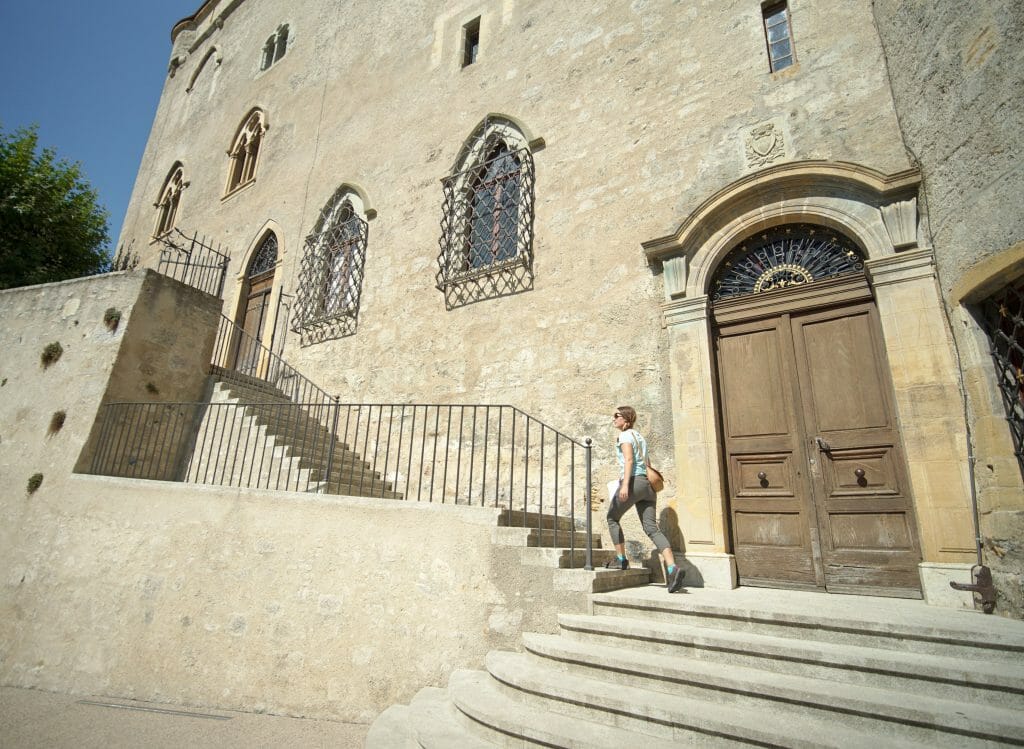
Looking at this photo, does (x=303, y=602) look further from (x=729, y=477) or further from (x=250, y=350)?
(x=250, y=350)

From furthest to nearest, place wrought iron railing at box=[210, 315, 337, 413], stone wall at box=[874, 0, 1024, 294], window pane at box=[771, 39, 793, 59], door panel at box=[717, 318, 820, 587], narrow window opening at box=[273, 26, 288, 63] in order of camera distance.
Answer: narrow window opening at box=[273, 26, 288, 63] → wrought iron railing at box=[210, 315, 337, 413] → window pane at box=[771, 39, 793, 59] → door panel at box=[717, 318, 820, 587] → stone wall at box=[874, 0, 1024, 294]

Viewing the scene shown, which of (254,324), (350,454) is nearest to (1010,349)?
(350,454)

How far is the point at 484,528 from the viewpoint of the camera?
13.2ft

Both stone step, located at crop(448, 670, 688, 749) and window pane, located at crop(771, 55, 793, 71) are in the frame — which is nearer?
stone step, located at crop(448, 670, 688, 749)

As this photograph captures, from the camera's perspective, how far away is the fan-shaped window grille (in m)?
5.13

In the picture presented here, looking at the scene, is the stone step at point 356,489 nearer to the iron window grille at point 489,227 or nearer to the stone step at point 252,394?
the stone step at point 252,394

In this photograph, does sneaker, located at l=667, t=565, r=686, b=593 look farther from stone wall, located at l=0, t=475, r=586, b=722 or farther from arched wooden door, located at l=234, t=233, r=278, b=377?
arched wooden door, located at l=234, t=233, r=278, b=377

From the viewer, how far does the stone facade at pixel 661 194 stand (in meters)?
4.24

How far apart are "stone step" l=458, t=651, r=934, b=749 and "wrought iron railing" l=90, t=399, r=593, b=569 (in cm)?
226

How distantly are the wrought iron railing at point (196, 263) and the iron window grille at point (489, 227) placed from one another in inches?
241

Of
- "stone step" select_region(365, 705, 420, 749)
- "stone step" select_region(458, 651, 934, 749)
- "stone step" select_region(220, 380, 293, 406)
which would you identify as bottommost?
"stone step" select_region(365, 705, 420, 749)

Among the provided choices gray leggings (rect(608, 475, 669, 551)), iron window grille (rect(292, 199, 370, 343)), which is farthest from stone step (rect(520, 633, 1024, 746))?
iron window grille (rect(292, 199, 370, 343))

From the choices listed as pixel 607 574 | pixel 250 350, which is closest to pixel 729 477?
pixel 607 574

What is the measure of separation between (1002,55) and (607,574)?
181 inches
